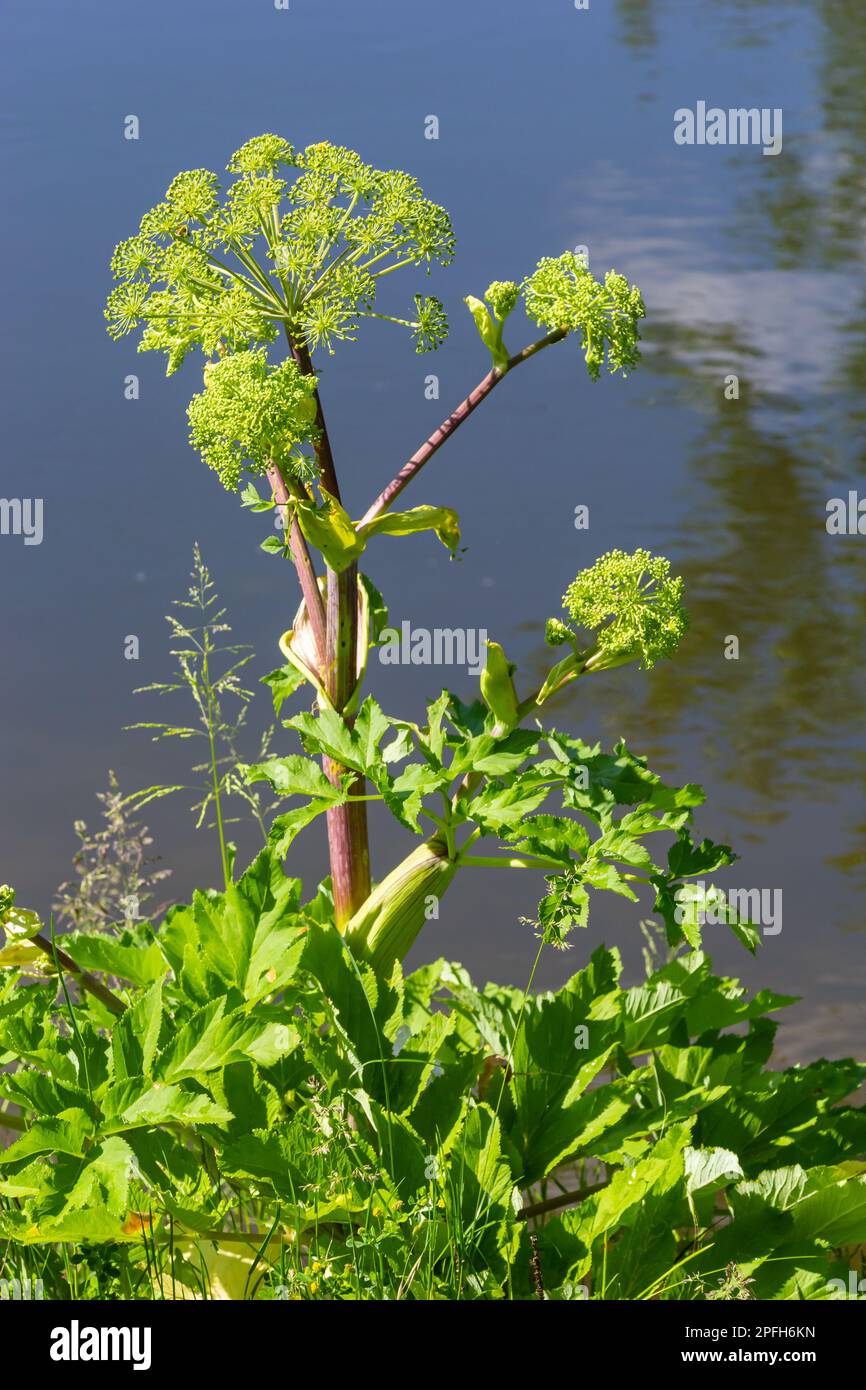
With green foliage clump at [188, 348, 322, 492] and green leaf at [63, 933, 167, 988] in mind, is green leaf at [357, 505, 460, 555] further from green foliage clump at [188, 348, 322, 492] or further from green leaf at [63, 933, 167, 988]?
green leaf at [63, 933, 167, 988]

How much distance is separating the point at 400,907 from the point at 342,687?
0.28 meters

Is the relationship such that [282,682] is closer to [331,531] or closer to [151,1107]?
[331,531]

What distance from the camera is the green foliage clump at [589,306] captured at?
1767 millimetres

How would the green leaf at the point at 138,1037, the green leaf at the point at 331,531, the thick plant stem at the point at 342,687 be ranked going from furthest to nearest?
1. the thick plant stem at the point at 342,687
2. the green leaf at the point at 331,531
3. the green leaf at the point at 138,1037

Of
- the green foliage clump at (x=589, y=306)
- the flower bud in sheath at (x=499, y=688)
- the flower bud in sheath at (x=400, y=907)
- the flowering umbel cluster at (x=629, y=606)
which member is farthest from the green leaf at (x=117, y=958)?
the green foliage clump at (x=589, y=306)

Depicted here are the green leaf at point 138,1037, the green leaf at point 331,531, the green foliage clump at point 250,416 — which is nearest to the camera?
the green leaf at point 138,1037

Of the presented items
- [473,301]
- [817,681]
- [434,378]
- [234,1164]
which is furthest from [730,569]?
[234,1164]

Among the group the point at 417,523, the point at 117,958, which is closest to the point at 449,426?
the point at 417,523

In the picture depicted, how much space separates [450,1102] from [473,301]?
94cm

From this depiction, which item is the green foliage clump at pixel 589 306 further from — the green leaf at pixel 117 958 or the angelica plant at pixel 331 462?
the green leaf at pixel 117 958

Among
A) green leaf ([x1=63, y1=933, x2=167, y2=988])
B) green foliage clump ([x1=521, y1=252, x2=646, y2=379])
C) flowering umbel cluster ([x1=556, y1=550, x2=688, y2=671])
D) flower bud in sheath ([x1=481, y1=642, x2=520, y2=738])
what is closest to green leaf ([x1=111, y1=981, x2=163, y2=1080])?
green leaf ([x1=63, y1=933, x2=167, y2=988])

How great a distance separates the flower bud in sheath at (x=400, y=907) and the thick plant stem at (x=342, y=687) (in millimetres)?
68

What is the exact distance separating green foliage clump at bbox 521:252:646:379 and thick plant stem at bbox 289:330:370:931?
0.29 metres

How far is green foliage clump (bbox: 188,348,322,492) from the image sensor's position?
1593 millimetres
